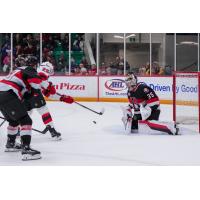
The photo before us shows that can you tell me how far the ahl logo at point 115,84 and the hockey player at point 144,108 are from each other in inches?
183

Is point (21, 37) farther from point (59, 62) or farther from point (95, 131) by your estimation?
point (95, 131)

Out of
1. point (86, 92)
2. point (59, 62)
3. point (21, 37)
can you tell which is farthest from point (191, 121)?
point (21, 37)

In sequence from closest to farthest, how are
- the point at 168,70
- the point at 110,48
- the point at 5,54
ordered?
the point at 168,70 < the point at 5,54 < the point at 110,48

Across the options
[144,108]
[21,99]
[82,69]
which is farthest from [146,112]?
[82,69]

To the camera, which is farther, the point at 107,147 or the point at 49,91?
the point at 49,91

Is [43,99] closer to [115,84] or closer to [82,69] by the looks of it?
[115,84]

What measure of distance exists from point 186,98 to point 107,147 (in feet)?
6.86

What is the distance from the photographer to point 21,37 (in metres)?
12.9

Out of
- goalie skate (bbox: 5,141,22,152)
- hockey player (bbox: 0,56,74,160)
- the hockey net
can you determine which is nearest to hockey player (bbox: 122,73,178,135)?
the hockey net

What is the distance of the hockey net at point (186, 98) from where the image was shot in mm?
6438

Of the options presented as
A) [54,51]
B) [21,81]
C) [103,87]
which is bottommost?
[21,81]

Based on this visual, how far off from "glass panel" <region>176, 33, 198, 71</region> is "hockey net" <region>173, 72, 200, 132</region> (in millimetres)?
6285

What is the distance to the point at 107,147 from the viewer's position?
4965mm

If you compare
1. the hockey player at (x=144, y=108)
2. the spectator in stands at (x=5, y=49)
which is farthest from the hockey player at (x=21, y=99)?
the spectator in stands at (x=5, y=49)
